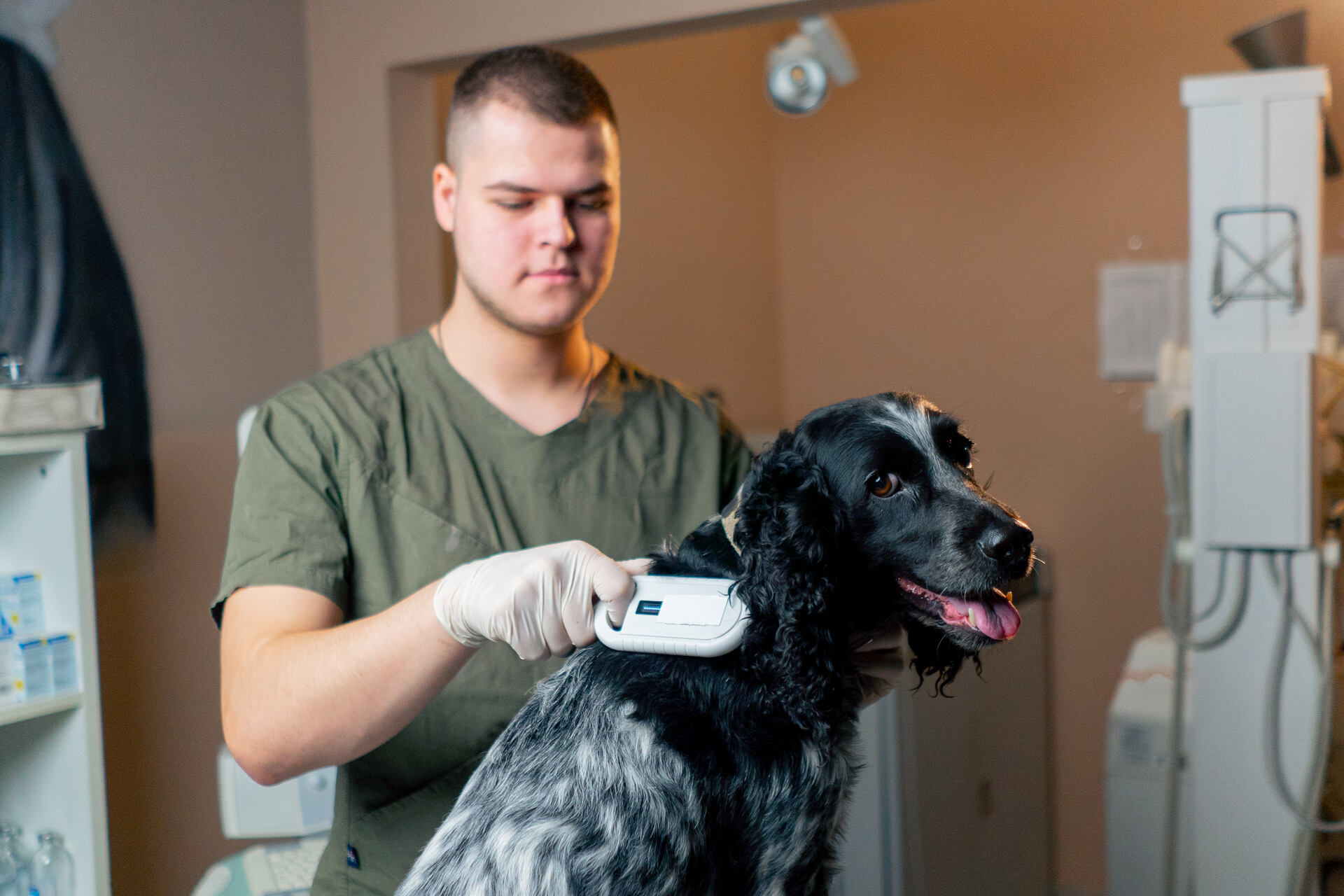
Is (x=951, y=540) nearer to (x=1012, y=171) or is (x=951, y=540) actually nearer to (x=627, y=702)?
(x=627, y=702)

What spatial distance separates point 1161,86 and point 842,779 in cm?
350

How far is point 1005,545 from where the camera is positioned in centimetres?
103

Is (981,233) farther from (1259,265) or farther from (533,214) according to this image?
(533,214)

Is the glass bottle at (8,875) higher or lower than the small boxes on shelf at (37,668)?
lower

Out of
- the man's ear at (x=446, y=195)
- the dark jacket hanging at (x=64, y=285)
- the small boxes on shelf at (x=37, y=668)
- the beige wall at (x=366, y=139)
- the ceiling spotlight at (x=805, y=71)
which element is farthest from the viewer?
the ceiling spotlight at (x=805, y=71)

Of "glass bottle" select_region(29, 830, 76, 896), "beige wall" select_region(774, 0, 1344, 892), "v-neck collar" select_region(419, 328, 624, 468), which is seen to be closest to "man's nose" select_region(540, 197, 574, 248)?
"v-neck collar" select_region(419, 328, 624, 468)

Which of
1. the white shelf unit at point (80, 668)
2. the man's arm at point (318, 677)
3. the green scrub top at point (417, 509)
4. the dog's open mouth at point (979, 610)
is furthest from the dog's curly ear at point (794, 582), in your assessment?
the white shelf unit at point (80, 668)

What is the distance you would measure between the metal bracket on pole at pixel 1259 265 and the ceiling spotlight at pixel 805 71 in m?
1.23

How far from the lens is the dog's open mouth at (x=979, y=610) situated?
1.05 metres

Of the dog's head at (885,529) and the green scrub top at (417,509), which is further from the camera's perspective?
the green scrub top at (417,509)

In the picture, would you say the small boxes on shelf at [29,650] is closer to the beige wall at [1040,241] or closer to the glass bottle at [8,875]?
the glass bottle at [8,875]

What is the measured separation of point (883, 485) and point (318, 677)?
64 cm

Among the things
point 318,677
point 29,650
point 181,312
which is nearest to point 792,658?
point 318,677

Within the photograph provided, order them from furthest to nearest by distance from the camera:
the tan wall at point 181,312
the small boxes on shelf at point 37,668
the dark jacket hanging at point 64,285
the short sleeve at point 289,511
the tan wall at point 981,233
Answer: the tan wall at point 981,233, the tan wall at point 181,312, the dark jacket hanging at point 64,285, the small boxes on shelf at point 37,668, the short sleeve at point 289,511
